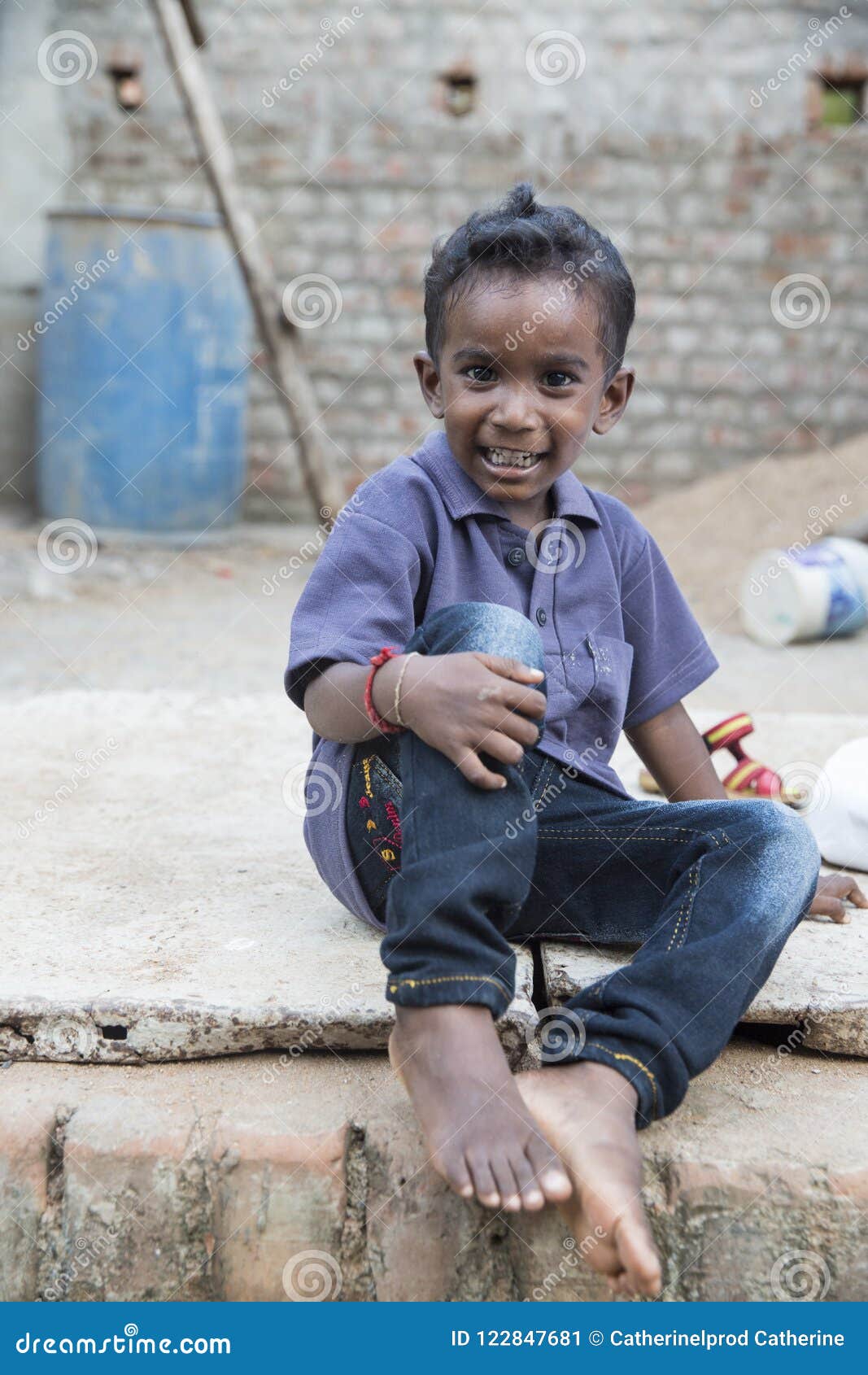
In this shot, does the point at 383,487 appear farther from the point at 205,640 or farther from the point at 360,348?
the point at 360,348

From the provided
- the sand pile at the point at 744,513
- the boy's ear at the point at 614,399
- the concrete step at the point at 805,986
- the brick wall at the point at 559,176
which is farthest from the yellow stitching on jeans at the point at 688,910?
the brick wall at the point at 559,176

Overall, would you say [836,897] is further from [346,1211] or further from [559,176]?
[559,176]

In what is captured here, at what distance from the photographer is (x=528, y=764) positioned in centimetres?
164

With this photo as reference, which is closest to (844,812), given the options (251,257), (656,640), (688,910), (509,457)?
(656,640)

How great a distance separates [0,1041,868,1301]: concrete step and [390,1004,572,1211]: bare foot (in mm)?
162

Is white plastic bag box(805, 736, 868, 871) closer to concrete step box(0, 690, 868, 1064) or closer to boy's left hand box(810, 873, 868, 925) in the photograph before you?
boy's left hand box(810, 873, 868, 925)

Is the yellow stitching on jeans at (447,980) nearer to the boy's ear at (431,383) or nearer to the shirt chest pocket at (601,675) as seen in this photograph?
the shirt chest pocket at (601,675)

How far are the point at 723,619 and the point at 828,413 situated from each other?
2.52 m

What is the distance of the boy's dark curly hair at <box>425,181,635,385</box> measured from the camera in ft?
5.30

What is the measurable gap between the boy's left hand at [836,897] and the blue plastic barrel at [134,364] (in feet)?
16.5

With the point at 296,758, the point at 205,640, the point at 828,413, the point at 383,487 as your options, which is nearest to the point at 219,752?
→ the point at 296,758

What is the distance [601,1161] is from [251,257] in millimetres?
5387

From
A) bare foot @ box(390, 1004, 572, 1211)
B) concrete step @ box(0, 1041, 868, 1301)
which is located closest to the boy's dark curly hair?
bare foot @ box(390, 1004, 572, 1211)

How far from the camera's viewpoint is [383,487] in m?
1.64
